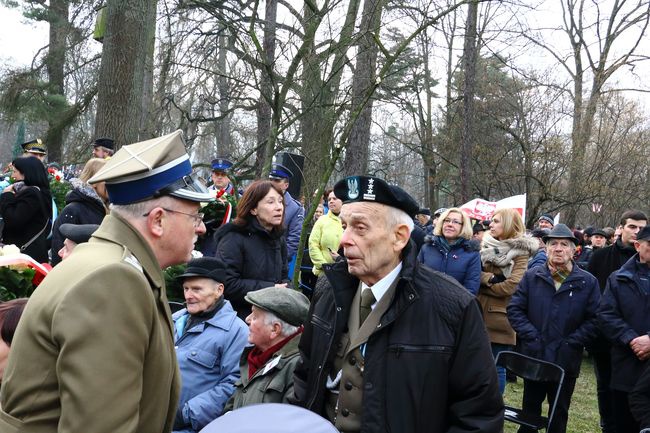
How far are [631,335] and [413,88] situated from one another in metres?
13.2

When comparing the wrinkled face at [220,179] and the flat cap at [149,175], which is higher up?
the wrinkled face at [220,179]

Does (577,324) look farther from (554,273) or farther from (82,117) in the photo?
(82,117)

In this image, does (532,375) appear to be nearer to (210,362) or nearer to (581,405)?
(210,362)

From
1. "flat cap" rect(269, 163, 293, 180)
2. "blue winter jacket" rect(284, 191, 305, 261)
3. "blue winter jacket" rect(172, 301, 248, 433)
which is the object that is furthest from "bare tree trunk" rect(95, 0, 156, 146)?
"blue winter jacket" rect(172, 301, 248, 433)

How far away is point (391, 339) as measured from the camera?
8.63 ft

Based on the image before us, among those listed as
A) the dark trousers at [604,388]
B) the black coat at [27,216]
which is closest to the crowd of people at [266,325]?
the dark trousers at [604,388]

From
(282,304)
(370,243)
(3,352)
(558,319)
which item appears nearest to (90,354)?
(370,243)

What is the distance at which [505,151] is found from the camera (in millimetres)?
22531

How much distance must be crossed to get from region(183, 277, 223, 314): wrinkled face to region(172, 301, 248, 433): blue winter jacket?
11 cm

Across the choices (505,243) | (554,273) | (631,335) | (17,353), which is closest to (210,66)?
(505,243)

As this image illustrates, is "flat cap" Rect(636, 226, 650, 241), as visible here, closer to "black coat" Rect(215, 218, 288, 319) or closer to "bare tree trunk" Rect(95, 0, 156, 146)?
"black coat" Rect(215, 218, 288, 319)

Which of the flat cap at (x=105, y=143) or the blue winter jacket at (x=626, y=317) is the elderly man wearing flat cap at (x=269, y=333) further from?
the flat cap at (x=105, y=143)

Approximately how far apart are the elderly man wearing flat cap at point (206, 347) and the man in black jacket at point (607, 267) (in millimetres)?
3851

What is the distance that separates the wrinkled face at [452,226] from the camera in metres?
7.18
